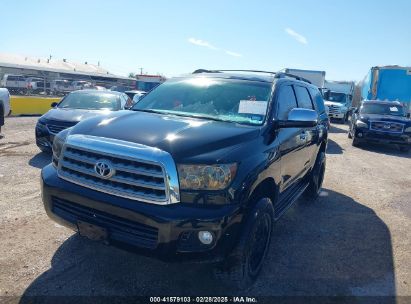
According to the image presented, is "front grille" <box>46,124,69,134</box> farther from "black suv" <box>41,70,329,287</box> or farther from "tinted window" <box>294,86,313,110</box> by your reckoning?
"tinted window" <box>294,86,313,110</box>

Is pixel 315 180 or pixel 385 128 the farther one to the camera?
pixel 385 128

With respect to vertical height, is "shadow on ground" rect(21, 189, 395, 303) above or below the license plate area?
below

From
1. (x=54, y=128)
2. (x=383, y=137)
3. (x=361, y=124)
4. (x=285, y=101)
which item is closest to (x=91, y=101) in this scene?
(x=54, y=128)

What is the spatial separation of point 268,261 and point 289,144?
4.32 ft

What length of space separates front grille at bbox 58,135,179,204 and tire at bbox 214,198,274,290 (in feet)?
2.32

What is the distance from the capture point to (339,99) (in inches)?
982

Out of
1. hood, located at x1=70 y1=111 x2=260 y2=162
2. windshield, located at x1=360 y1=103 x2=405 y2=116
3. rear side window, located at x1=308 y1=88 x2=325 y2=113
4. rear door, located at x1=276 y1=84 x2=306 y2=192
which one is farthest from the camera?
windshield, located at x1=360 y1=103 x2=405 y2=116

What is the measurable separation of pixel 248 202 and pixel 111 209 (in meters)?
1.12

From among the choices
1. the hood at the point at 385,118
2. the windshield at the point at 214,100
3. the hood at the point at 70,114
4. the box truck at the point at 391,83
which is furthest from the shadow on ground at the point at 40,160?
the box truck at the point at 391,83

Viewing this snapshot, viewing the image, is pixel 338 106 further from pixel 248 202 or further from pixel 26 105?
pixel 248 202

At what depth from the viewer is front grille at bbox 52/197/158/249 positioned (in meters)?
2.70

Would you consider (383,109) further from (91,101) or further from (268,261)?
(268,261)

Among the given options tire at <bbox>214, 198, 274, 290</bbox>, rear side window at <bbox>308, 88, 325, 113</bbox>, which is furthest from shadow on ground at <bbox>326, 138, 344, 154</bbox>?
tire at <bbox>214, 198, 274, 290</bbox>

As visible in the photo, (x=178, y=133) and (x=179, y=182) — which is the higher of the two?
(x=178, y=133)
